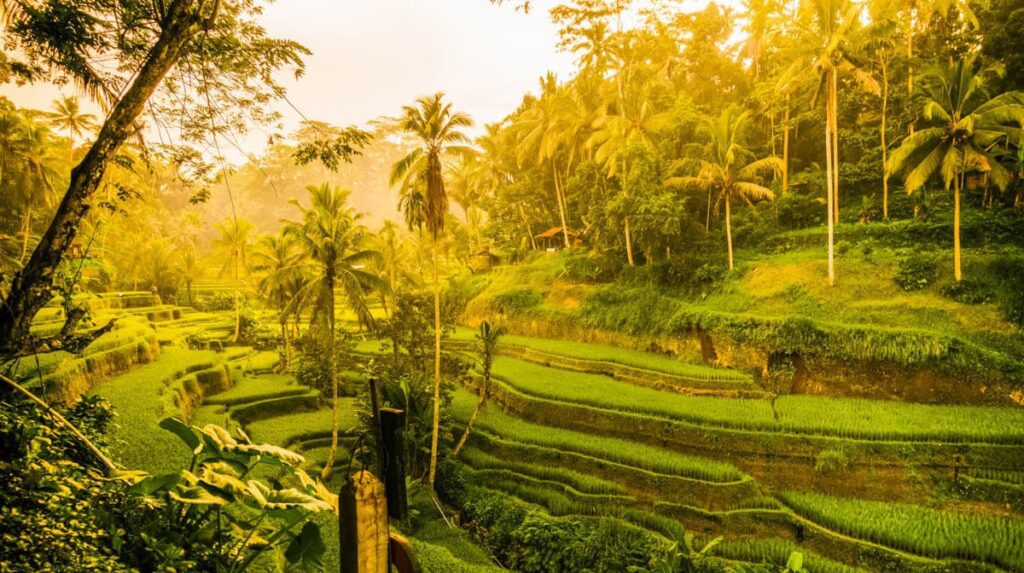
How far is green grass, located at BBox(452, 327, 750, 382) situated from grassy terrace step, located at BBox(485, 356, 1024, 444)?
4.21 ft

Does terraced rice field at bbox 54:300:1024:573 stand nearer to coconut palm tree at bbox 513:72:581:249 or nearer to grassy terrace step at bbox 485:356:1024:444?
grassy terrace step at bbox 485:356:1024:444

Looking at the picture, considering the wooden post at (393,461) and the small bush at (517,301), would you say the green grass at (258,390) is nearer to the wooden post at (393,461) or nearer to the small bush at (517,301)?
the small bush at (517,301)

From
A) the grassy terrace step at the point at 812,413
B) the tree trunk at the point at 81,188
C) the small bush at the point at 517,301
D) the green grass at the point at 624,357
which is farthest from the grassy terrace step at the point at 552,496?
the small bush at the point at 517,301

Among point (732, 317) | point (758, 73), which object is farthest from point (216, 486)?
point (758, 73)

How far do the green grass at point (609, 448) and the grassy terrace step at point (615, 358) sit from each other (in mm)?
3632

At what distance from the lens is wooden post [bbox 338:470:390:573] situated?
5.48ft

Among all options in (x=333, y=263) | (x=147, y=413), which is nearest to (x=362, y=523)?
A: (x=333, y=263)

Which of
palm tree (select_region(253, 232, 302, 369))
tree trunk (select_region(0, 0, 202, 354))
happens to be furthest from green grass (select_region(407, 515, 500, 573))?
palm tree (select_region(253, 232, 302, 369))

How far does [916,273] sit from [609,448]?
11349 mm

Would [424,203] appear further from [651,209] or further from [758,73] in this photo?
[758,73]

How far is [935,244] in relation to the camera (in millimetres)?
14883

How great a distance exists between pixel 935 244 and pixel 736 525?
1313 cm

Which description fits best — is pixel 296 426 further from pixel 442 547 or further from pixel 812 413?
pixel 812 413

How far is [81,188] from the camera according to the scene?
4008 millimetres
